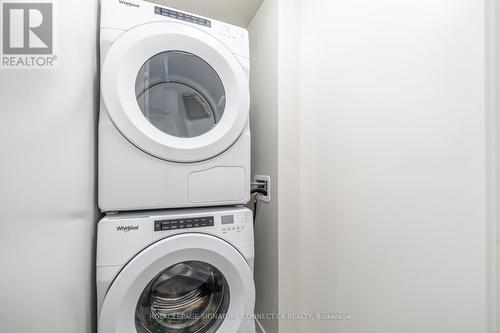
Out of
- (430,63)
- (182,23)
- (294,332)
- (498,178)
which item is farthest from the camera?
(294,332)

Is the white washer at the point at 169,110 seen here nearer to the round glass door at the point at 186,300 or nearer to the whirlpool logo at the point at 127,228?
the whirlpool logo at the point at 127,228

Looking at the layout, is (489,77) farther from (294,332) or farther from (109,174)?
(294,332)

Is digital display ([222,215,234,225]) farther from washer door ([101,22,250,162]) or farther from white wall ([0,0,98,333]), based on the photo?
white wall ([0,0,98,333])

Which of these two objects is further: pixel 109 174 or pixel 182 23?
pixel 182 23

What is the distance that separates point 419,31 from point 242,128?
2.25 feet

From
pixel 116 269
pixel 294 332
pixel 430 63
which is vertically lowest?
pixel 294 332

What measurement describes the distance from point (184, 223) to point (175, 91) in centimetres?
64

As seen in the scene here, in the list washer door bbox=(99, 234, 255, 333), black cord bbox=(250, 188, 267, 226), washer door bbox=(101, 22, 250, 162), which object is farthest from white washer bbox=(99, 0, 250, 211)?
black cord bbox=(250, 188, 267, 226)

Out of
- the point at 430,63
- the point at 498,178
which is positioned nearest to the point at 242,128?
the point at 430,63

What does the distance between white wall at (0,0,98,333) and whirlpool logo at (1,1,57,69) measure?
22 millimetres

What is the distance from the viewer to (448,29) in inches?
21.9

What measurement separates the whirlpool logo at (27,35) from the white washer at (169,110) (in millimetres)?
217

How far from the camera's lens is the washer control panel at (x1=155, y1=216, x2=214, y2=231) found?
0.82 metres

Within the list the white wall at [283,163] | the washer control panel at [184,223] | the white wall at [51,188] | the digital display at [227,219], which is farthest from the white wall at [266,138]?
the white wall at [51,188]
